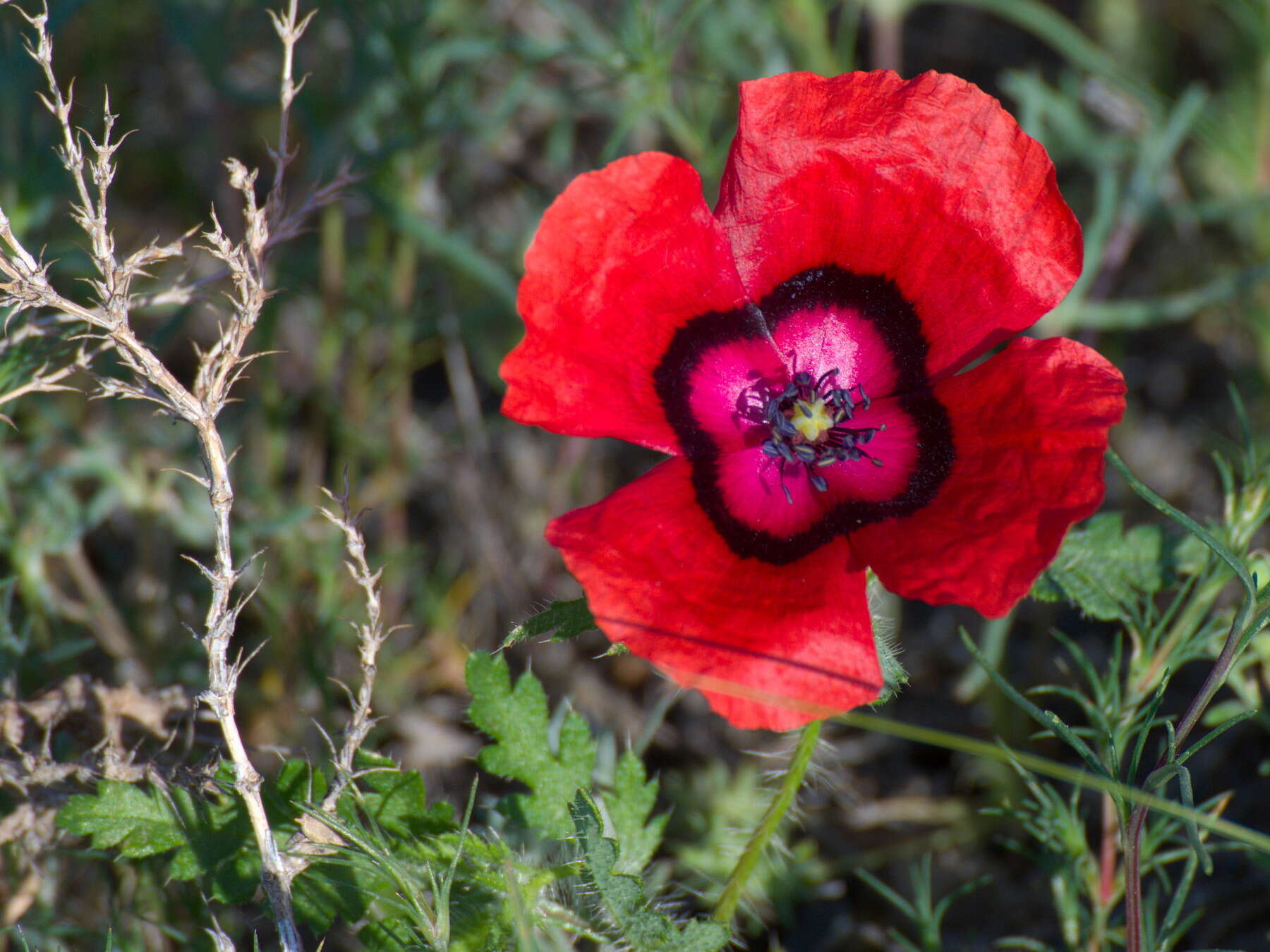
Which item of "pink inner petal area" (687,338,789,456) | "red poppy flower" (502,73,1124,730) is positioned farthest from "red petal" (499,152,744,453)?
"pink inner petal area" (687,338,789,456)

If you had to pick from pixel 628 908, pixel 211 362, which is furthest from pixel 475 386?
pixel 628 908

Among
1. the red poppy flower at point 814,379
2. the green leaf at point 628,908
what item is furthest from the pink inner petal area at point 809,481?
the green leaf at point 628,908

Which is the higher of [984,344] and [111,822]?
[984,344]

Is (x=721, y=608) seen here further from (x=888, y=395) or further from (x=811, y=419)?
(x=888, y=395)

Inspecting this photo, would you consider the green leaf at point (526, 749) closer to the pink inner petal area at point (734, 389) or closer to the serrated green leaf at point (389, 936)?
the serrated green leaf at point (389, 936)

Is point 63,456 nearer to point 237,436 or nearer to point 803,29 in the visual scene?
point 237,436

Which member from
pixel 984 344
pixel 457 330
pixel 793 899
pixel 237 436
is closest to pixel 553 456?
pixel 457 330
